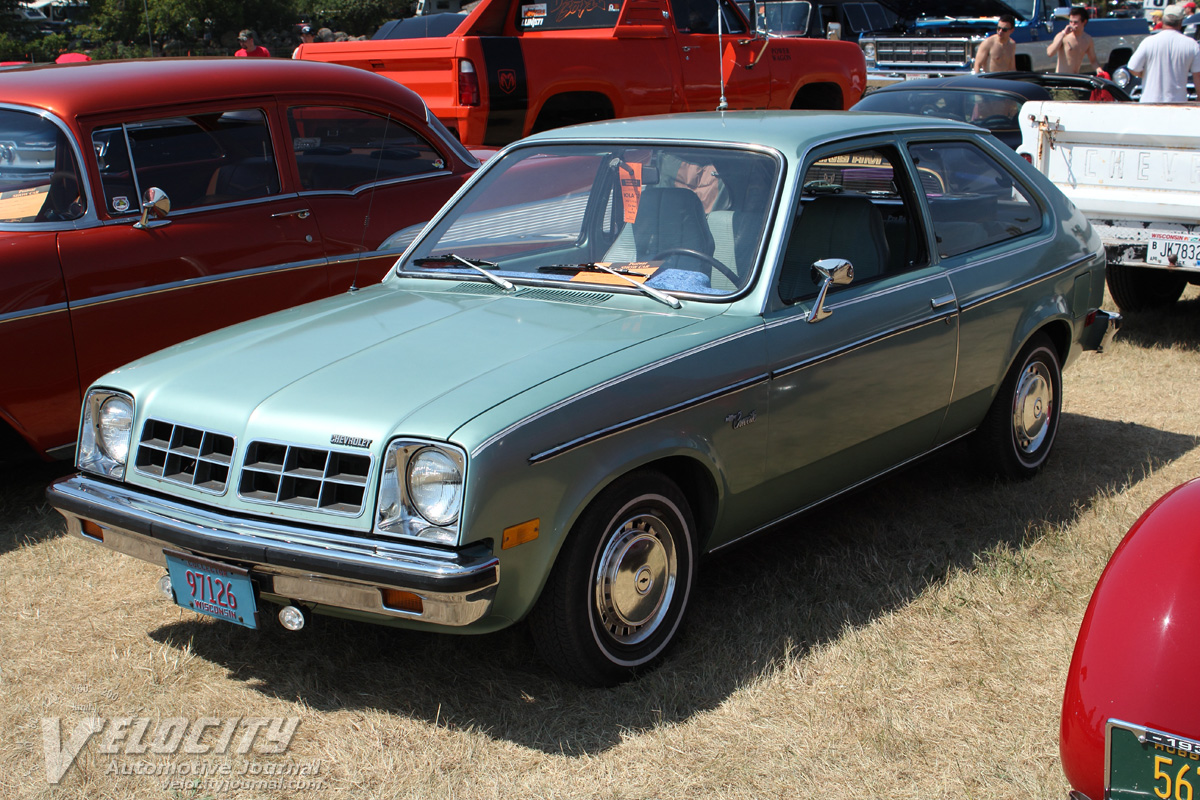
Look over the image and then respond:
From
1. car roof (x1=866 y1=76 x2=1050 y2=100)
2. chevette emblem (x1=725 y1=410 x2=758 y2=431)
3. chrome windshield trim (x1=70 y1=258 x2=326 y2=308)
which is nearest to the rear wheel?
car roof (x1=866 y1=76 x2=1050 y2=100)

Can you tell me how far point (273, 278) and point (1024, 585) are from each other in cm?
354

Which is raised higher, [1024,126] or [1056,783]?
[1024,126]

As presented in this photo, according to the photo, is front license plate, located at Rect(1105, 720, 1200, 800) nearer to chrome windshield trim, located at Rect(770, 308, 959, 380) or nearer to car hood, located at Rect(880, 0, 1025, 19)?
chrome windshield trim, located at Rect(770, 308, 959, 380)

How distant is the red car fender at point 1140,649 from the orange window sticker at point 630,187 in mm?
2264

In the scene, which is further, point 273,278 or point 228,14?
point 228,14

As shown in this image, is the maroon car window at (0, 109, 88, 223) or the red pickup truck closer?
the maroon car window at (0, 109, 88, 223)

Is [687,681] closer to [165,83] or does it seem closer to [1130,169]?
[165,83]

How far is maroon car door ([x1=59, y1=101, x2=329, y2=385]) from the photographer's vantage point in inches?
189

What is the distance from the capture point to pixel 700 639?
3.70m

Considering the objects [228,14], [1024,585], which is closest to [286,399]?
[1024,585]

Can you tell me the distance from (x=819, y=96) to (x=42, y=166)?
8853 mm

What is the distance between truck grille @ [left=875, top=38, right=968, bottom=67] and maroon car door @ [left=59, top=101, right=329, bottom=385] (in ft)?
59.2

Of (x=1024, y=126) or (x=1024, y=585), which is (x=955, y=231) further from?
(x=1024, y=126)

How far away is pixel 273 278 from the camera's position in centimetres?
532
